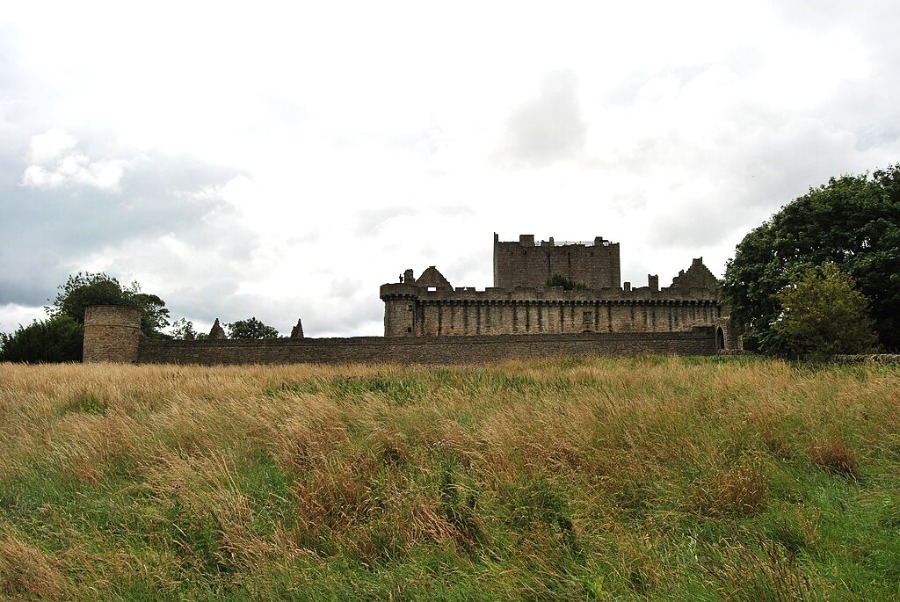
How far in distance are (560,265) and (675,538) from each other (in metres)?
43.2

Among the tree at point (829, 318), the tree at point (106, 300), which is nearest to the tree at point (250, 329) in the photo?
the tree at point (106, 300)

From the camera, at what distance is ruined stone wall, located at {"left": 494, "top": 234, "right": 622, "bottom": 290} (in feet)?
151

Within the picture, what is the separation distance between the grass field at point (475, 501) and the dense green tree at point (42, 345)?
25.3m

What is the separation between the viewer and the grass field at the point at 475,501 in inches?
142

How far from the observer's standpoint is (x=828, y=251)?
70.5ft

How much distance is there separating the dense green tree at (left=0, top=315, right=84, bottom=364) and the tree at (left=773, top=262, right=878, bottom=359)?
101 feet

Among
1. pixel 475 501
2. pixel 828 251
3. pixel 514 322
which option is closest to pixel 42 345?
pixel 514 322

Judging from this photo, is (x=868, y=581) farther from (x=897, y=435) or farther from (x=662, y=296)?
(x=662, y=296)

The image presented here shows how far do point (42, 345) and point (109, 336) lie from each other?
6416mm

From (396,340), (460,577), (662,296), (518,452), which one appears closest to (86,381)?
(518,452)

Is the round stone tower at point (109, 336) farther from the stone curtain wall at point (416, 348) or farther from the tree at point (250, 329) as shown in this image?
the tree at point (250, 329)

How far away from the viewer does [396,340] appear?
27.7 m

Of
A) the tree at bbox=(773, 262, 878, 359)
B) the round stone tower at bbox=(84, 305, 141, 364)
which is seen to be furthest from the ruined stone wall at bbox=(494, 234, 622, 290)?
the tree at bbox=(773, 262, 878, 359)

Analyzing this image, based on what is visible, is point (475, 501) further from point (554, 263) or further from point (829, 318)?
point (554, 263)
